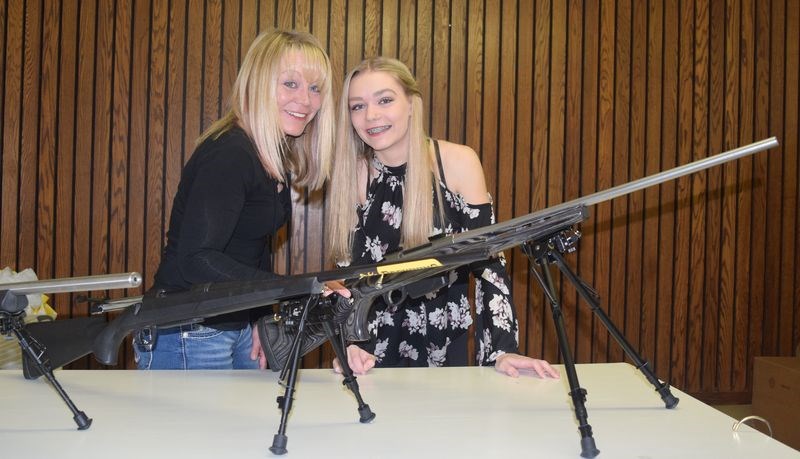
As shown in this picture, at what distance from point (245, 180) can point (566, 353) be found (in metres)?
0.82

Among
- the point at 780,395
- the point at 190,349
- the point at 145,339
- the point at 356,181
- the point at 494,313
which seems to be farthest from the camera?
the point at 780,395

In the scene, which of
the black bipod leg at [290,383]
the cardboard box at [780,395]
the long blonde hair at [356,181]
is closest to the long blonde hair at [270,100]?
the long blonde hair at [356,181]

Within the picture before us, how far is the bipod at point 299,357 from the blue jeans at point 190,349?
51 centimetres

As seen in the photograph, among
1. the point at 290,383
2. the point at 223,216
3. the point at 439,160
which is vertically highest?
the point at 439,160

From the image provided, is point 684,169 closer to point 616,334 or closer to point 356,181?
point 616,334

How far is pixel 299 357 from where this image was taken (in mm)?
1388

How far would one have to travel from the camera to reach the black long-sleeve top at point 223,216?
5.10ft

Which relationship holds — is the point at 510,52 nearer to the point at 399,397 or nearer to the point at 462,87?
the point at 462,87

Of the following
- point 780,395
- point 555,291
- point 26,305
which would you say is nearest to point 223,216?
point 26,305

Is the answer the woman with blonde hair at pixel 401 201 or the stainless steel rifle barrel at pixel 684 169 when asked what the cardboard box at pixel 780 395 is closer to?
the woman with blonde hair at pixel 401 201

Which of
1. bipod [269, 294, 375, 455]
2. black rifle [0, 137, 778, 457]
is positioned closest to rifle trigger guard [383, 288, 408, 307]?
black rifle [0, 137, 778, 457]

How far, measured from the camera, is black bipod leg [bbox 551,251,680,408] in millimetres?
1521

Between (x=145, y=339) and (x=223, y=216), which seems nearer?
(x=223, y=216)

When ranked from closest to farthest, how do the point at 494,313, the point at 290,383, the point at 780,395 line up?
the point at 290,383 → the point at 494,313 → the point at 780,395
